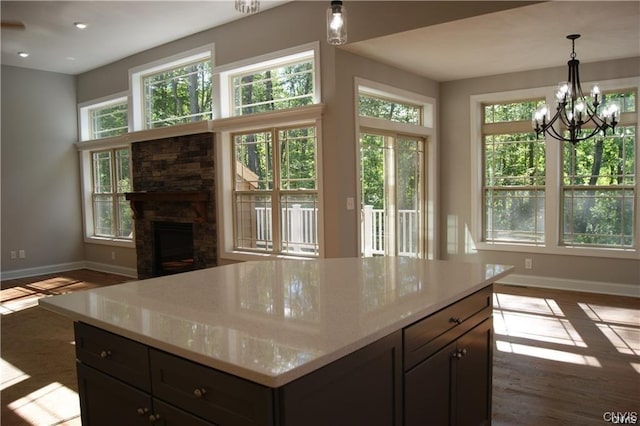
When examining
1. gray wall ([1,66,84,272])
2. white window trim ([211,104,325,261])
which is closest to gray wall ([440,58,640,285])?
white window trim ([211,104,325,261])

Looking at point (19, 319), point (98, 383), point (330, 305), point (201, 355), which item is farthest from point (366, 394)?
point (19, 319)

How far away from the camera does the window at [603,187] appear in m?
5.24

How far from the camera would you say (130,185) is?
724 centimetres

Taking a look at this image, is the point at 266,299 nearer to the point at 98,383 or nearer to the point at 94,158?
the point at 98,383

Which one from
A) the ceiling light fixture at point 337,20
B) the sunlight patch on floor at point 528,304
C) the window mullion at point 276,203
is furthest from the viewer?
the window mullion at point 276,203

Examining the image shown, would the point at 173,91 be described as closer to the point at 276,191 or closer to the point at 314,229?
the point at 276,191

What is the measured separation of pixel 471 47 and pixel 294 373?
4.32m

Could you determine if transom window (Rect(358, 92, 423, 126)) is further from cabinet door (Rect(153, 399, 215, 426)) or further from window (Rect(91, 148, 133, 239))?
window (Rect(91, 148, 133, 239))

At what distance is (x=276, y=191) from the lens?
5410mm

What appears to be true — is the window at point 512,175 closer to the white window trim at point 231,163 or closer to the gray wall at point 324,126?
the gray wall at point 324,126

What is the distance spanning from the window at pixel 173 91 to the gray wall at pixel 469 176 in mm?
3134

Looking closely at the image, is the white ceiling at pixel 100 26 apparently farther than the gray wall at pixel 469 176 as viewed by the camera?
No

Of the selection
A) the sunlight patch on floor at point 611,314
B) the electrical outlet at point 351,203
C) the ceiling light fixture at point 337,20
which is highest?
the ceiling light fixture at point 337,20

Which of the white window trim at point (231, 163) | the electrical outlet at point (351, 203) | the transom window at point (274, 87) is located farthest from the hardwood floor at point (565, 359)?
the transom window at point (274, 87)
